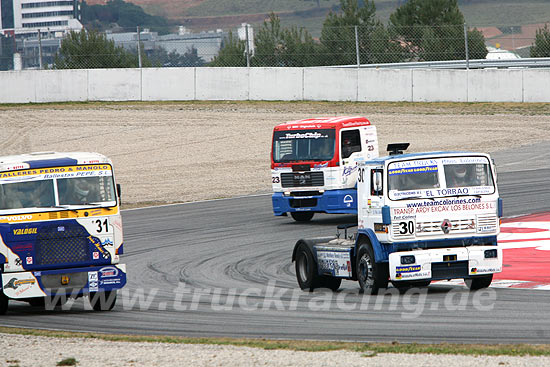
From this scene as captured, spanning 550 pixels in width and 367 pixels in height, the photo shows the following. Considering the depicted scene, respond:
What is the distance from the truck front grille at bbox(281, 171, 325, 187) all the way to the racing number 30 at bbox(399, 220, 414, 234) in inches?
372

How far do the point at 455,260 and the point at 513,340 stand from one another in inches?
132

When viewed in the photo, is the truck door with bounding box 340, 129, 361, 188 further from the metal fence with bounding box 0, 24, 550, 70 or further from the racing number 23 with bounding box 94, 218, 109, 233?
the metal fence with bounding box 0, 24, 550, 70

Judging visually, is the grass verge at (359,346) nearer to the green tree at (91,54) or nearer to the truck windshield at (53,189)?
the truck windshield at (53,189)

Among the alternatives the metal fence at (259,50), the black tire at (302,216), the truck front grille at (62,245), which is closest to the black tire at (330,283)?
the truck front grille at (62,245)

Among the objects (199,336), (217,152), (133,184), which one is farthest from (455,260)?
(217,152)

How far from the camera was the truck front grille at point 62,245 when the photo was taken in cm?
1439

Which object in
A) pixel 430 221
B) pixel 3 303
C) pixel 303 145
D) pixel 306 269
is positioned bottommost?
pixel 3 303

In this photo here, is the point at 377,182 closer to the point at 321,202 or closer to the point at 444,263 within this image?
the point at 444,263

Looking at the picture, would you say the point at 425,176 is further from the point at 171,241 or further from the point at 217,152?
the point at 217,152

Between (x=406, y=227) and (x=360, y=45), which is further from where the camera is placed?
(x=360, y=45)

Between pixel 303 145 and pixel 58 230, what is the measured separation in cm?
1051

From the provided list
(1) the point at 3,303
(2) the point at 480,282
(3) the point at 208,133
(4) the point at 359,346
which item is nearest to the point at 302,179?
(2) the point at 480,282

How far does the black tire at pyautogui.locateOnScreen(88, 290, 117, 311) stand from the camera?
49.3ft

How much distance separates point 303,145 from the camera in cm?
2400
